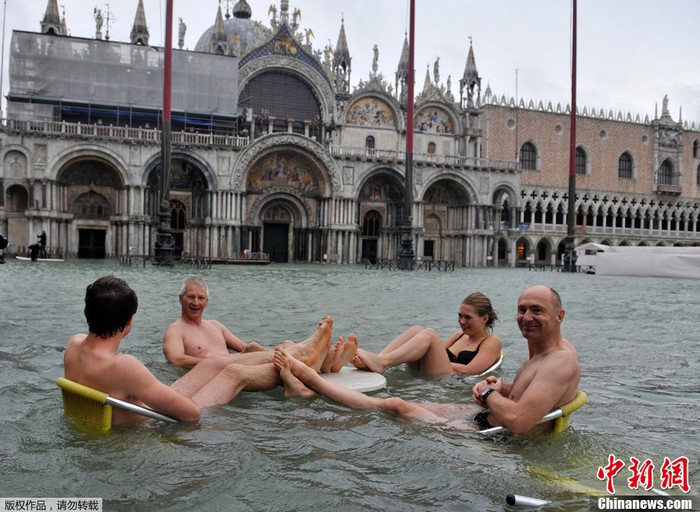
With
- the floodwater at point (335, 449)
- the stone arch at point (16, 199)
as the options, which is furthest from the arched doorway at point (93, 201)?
the floodwater at point (335, 449)

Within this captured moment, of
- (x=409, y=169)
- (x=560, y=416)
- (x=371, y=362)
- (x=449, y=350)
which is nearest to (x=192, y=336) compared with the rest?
(x=371, y=362)

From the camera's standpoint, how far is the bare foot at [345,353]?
5.29m

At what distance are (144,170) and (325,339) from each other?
31.9m

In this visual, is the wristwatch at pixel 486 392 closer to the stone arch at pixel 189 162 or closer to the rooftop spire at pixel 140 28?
the stone arch at pixel 189 162

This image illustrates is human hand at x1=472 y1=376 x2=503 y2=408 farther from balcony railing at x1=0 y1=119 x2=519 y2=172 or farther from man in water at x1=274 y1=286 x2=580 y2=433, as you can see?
balcony railing at x1=0 y1=119 x2=519 y2=172

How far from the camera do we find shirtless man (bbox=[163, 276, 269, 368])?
19.0 feet

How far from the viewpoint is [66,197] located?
34750 millimetres

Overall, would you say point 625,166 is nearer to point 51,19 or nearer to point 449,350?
point 51,19

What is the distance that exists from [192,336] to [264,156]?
107 feet

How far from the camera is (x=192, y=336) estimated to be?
5.93 metres

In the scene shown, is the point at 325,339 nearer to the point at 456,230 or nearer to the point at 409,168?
the point at 409,168

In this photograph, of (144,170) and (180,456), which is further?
(144,170)

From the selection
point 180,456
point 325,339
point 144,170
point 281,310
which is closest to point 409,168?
point 144,170

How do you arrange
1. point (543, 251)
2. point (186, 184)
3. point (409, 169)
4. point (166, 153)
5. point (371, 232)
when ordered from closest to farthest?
point (166, 153) → point (409, 169) → point (186, 184) → point (371, 232) → point (543, 251)
